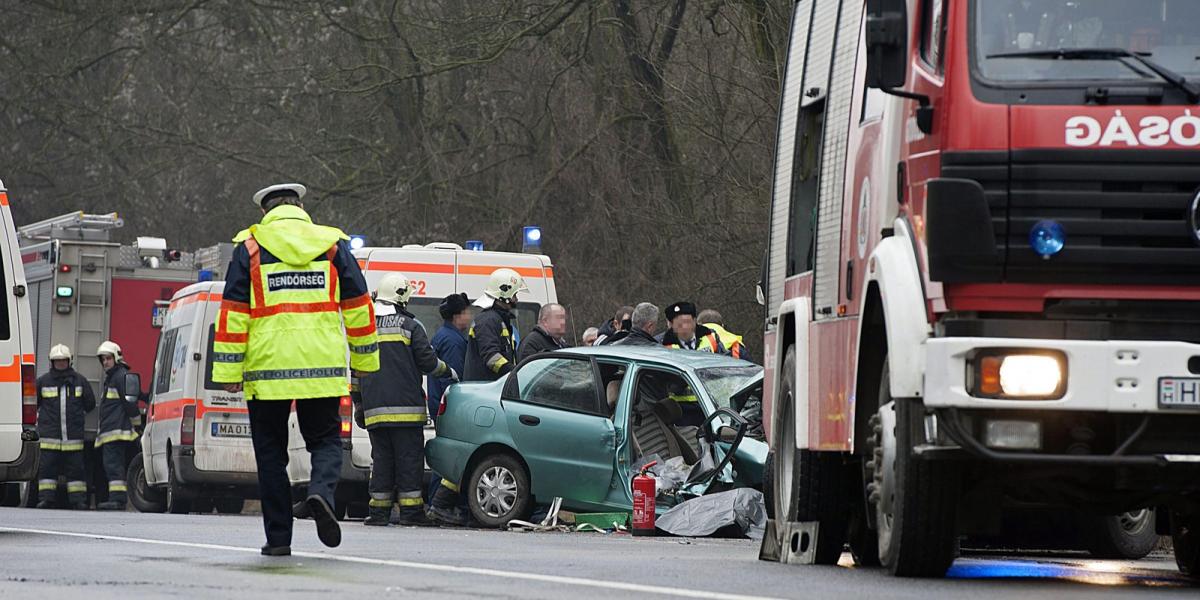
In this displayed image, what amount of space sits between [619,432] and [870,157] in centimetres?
753

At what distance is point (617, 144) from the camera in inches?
1016

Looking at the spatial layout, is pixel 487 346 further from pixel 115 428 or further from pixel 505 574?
pixel 505 574

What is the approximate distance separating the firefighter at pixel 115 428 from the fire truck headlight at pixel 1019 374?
17.0 meters

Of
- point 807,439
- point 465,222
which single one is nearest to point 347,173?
point 465,222

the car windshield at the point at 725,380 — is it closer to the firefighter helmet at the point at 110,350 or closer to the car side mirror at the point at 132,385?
the car side mirror at the point at 132,385

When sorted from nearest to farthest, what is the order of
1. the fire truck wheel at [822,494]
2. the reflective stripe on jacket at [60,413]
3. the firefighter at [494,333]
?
the fire truck wheel at [822,494] < the firefighter at [494,333] < the reflective stripe on jacket at [60,413]

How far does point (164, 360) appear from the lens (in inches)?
869

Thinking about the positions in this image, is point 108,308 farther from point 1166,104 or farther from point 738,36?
point 1166,104

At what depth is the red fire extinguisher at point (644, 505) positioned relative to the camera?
16188 mm

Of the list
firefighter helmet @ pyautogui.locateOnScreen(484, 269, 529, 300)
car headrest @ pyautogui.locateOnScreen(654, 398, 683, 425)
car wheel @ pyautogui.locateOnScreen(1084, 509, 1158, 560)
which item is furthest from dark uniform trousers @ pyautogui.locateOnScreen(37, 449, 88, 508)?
car wheel @ pyautogui.locateOnScreen(1084, 509, 1158, 560)

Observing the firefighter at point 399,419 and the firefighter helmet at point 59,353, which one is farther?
the firefighter helmet at point 59,353

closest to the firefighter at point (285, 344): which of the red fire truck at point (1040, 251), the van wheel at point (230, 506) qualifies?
the red fire truck at point (1040, 251)

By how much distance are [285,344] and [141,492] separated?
13.7 metres

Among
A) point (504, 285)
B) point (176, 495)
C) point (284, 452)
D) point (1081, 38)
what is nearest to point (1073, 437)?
point (1081, 38)
